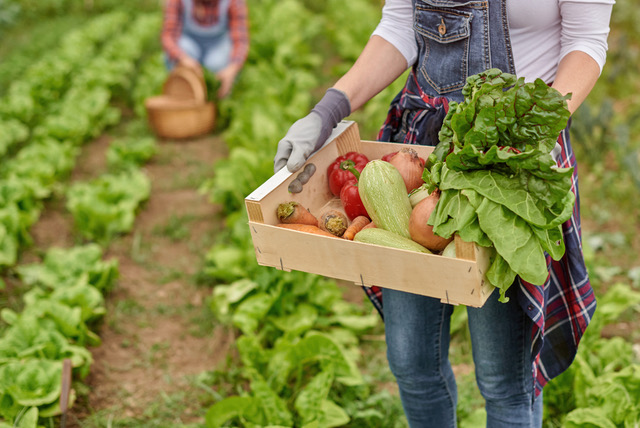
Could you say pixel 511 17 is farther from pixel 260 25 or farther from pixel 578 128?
pixel 260 25

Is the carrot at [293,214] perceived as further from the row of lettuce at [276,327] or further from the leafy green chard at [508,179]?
the row of lettuce at [276,327]

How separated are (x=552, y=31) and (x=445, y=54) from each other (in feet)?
1.07

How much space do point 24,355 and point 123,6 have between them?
13.2m

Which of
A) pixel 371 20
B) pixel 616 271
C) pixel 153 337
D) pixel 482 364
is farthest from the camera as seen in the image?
pixel 371 20

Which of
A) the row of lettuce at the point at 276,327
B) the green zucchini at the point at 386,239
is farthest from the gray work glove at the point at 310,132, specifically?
the row of lettuce at the point at 276,327

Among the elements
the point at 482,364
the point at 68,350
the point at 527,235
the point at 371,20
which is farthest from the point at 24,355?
the point at 371,20

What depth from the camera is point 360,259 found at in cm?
173

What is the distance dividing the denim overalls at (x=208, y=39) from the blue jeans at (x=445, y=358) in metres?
6.06

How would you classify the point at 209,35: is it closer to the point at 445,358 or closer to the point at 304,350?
the point at 304,350

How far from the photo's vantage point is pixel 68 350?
3221mm

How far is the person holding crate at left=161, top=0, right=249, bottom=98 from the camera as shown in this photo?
24.2 feet

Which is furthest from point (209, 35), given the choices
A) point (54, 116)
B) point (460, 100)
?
point (460, 100)

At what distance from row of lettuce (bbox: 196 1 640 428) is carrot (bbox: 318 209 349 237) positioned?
3.61 ft

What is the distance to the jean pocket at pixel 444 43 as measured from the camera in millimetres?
2000
